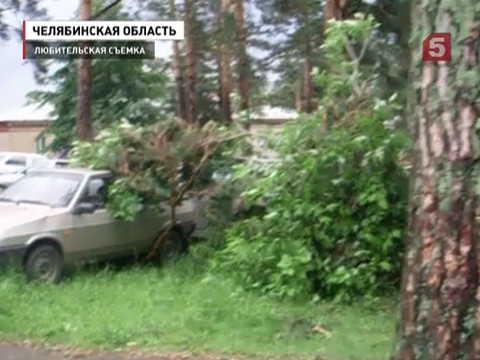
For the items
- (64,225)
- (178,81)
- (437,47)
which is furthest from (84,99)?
(437,47)

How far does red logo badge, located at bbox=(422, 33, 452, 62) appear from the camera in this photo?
4.45 metres

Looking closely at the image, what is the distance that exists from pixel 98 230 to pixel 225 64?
829cm

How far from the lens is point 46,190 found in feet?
40.5

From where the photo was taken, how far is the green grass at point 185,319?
7875mm

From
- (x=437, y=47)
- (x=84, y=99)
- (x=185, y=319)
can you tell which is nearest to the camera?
(x=437, y=47)

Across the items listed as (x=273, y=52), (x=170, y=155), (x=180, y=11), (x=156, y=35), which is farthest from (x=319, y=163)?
(x=273, y=52)

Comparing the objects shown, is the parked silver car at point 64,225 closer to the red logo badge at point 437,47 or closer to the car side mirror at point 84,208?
the car side mirror at point 84,208

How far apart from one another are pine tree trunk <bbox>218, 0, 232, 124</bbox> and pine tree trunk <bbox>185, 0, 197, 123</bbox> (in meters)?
0.67

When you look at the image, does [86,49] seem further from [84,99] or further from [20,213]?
[20,213]

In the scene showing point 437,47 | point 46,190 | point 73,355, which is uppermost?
point 437,47

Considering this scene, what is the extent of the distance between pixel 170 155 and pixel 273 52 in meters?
7.82

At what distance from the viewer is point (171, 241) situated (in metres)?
13.9

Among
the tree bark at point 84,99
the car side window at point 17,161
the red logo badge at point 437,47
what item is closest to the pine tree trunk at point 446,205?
the red logo badge at point 437,47

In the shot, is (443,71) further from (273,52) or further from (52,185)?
(273,52)
